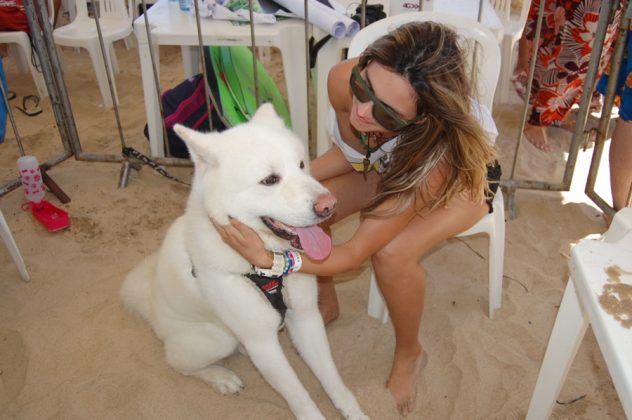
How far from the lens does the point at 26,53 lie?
428 centimetres

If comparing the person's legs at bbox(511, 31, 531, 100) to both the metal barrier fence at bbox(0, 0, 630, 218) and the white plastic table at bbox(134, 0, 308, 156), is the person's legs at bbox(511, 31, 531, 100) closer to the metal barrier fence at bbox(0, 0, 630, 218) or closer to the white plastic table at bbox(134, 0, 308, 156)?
the metal barrier fence at bbox(0, 0, 630, 218)

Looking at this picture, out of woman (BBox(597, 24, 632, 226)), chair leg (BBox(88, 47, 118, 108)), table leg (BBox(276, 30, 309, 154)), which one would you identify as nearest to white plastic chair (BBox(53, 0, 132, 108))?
chair leg (BBox(88, 47, 118, 108))

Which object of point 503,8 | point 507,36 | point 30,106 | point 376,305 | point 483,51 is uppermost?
point 483,51

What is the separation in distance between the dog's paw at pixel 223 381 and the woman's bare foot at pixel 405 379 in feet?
1.95

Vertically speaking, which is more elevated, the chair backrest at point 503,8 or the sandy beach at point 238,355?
the chair backrest at point 503,8

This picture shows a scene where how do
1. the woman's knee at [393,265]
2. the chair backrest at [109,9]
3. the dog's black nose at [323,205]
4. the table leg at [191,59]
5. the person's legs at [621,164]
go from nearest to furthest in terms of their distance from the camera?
the dog's black nose at [323,205], the woman's knee at [393,265], the person's legs at [621,164], the table leg at [191,59], the chair backrest at [109,9]

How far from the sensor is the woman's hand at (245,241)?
1.58m

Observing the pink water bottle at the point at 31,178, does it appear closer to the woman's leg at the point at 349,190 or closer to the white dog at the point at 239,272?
the white dog at the point at 239,272

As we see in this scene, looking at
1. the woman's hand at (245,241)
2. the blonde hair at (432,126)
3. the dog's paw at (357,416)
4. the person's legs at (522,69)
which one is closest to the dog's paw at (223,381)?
the dog's paw at (357,416)

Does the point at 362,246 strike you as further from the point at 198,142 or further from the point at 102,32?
the point at 102,32

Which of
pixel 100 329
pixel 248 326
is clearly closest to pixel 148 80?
pixel 100 329

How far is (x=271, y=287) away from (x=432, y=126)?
2.36 feet

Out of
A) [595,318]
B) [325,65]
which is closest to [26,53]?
[325,65]

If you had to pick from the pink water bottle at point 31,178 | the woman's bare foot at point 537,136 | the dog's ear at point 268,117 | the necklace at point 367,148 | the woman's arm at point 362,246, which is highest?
the dog's ear at point 268,117
